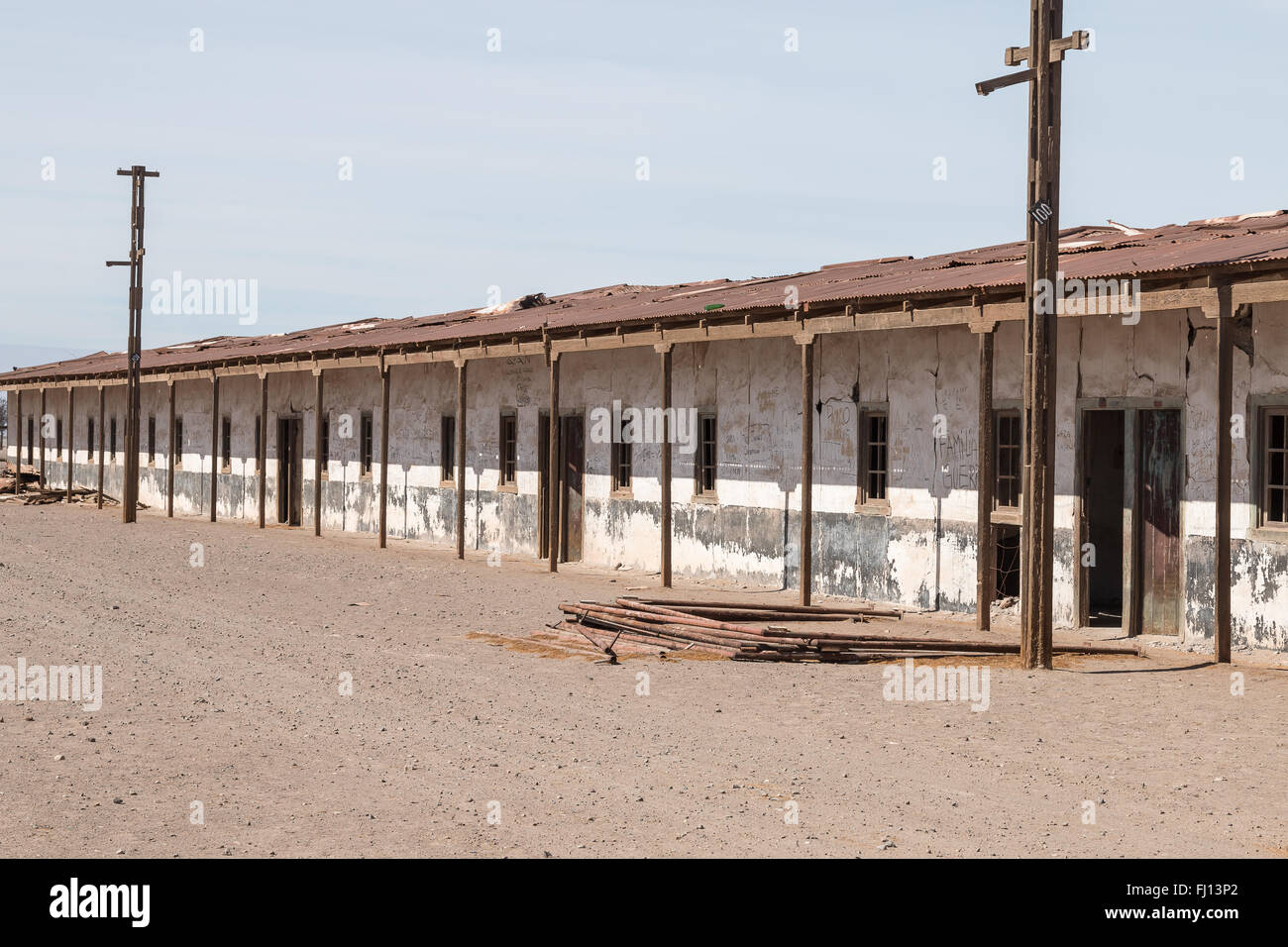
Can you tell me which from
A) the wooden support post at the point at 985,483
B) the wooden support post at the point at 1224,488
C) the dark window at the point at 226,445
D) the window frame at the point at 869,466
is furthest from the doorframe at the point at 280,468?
the wooden support post at the point at 1224,488

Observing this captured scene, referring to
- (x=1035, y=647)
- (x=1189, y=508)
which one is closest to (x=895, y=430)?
(x=1189, y=508)

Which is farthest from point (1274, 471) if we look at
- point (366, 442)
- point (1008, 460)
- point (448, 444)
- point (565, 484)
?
point (366, 442)

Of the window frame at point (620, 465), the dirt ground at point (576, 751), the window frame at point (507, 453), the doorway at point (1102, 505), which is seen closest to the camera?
the dirt ground at point (576, 751)

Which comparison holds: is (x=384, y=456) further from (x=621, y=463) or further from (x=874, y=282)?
(x=874, y=282)

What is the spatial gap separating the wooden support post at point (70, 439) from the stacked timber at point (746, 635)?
80.6 feet

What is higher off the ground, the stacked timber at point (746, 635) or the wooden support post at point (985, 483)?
the wooden support post at point (985, 483)

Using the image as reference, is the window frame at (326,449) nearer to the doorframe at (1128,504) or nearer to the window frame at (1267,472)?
the doorframe at (1128,504)

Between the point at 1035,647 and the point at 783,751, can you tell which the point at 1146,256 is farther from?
the point at 783,751

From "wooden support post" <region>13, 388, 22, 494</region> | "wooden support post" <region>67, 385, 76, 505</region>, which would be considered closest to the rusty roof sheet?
"wooden support post" <region>67, 385, 76, 505</region>

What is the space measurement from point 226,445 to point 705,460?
17.8 meters

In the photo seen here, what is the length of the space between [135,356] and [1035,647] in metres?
23.7

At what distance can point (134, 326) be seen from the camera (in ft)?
98.9

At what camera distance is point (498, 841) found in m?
5.93

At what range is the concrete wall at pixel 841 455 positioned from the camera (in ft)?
41.1
